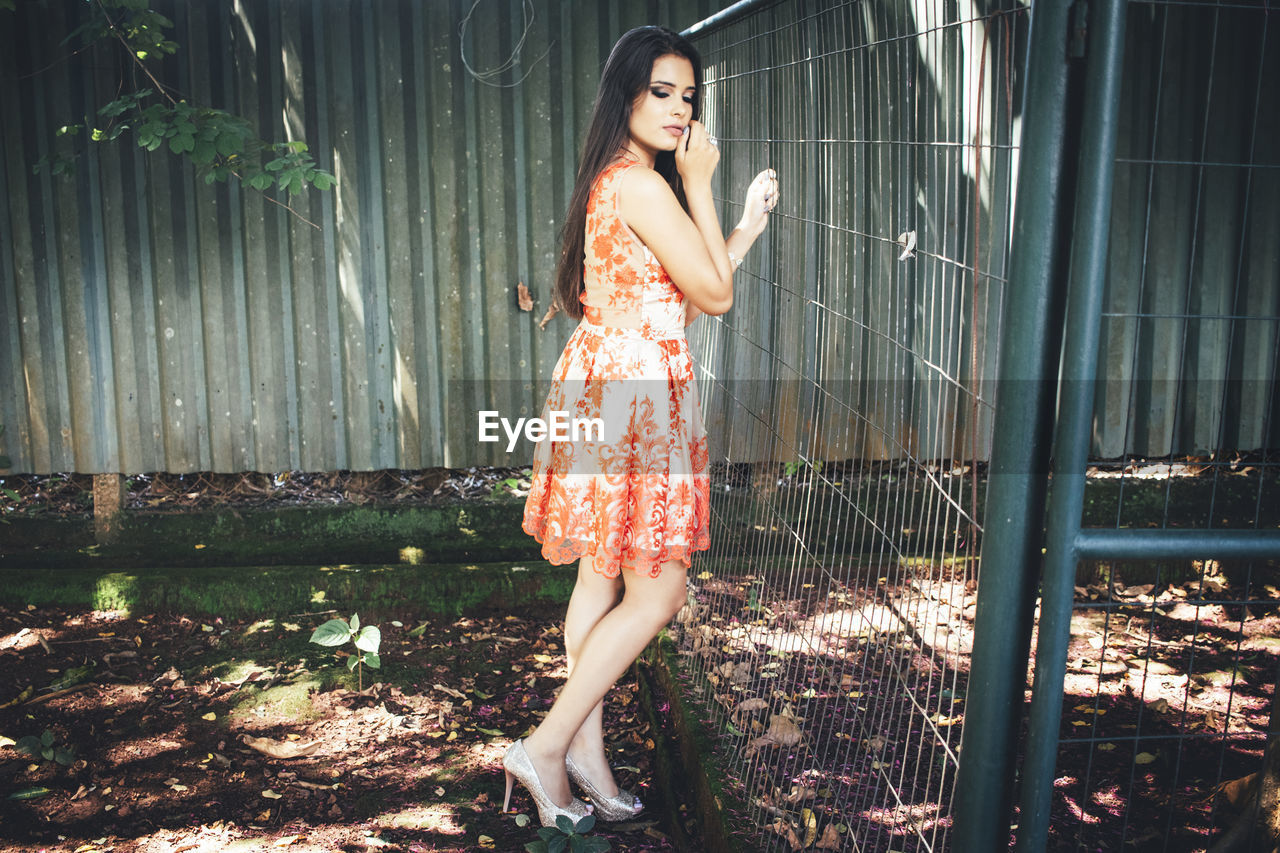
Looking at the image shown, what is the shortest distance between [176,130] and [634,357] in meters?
2.59

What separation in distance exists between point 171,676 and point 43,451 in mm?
1688

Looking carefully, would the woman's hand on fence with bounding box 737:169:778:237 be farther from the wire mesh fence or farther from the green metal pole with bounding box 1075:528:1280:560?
the green metal pole with bounding box 1075:528:1280:560

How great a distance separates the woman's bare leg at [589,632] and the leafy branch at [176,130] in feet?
7.13

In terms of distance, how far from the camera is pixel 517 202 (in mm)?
5086

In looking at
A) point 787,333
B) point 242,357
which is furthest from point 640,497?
point 242,357

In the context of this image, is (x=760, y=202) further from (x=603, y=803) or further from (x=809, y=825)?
(x=603, y=803)

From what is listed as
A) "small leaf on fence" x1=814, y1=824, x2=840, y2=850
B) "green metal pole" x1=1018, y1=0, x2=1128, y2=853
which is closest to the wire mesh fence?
"small leaf on fence" x1=814, y1=824, x2=840, y2=850

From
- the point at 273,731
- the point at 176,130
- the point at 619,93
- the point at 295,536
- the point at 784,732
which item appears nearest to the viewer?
the point at 619,93

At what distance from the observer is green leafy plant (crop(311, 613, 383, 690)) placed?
3.77 m

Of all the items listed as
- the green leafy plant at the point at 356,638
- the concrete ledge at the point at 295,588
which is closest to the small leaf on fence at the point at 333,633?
the green leafy plant at the point at 356,638

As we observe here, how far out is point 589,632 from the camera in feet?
10.2

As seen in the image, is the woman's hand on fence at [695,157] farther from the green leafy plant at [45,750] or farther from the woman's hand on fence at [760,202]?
the green leafy plant at [45,750]

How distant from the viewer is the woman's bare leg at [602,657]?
293 centimetres

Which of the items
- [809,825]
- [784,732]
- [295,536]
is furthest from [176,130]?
[809,825]
